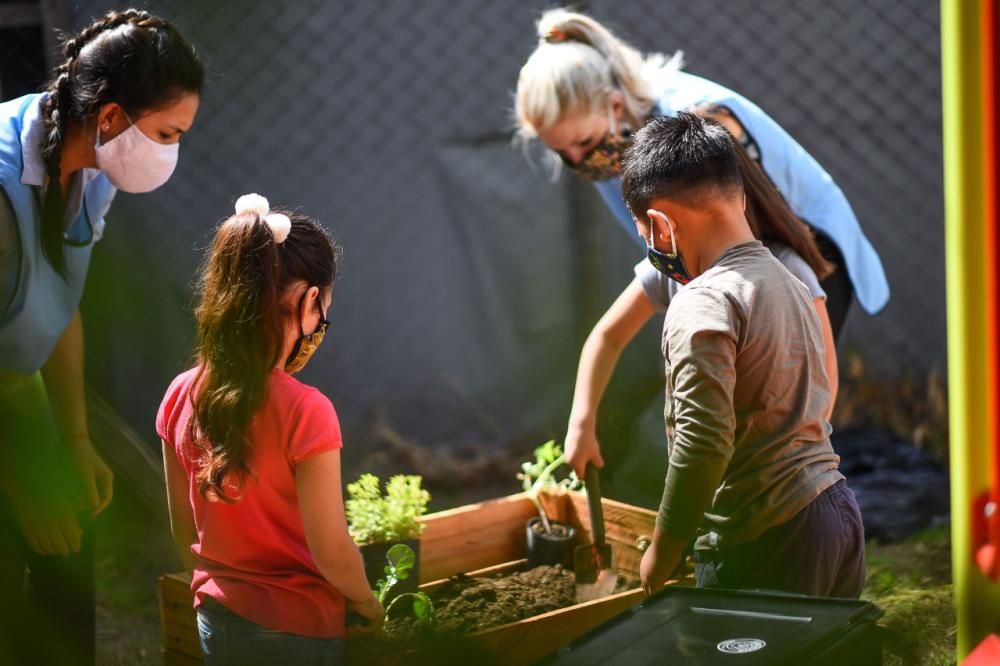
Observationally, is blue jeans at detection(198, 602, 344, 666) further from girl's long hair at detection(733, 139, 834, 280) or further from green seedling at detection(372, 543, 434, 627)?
girl's long hair at detection(733, 139, 834, 280)

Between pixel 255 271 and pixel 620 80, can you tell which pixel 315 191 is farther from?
pixel 255 271

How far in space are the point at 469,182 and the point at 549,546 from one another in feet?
9.37

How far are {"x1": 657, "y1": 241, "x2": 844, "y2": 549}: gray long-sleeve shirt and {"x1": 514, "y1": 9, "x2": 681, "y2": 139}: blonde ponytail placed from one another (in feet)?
3.50

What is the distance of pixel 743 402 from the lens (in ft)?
7.61

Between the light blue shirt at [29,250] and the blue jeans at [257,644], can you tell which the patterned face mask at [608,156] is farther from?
the blue jeans at [257,644]

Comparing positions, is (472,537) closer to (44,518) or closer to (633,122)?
(44,518)

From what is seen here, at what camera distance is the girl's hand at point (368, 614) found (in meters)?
2.35

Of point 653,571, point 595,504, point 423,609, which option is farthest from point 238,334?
point 595,504

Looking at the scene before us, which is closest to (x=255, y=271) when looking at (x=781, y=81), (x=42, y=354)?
(x=42, y=354)

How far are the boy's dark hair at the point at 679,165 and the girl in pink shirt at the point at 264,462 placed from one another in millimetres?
676

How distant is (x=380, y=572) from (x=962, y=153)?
1.91 m

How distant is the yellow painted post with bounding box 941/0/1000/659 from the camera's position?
1.54 metres

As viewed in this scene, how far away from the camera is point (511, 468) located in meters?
5.88

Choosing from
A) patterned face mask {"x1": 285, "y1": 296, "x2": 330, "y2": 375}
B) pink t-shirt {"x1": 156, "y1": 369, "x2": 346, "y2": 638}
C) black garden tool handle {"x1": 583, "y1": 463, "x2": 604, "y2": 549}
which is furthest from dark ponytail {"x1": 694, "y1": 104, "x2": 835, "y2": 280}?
pink t-shirt {"x1": 156, "y1": 369, "x2": 346, "y2": 638}
